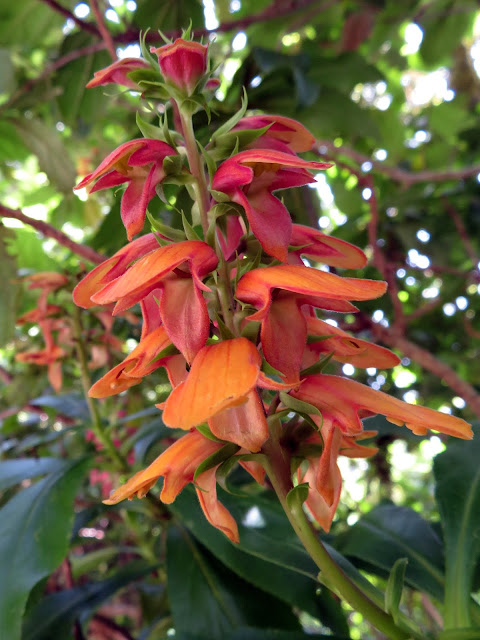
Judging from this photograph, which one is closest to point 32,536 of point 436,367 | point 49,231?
point 49,231

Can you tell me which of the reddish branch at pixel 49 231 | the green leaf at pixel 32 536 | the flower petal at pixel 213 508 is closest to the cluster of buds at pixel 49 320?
the reddish branch at pixel 49 231

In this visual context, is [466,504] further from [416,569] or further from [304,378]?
[304,378]

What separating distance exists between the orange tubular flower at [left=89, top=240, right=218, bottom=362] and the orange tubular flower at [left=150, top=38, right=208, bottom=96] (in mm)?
185

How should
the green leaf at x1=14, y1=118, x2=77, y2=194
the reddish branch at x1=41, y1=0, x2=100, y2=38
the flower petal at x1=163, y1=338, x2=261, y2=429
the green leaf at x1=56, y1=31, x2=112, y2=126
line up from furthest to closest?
the green leaf at x1=56, y1=31, x2=112, y2=126 < the green leaf at x1=14, y1=118, x2=77, y2=194 < the reddish branch at x1=41, y1=0, x2=100, y2=38 < the flower petal at x1=163, y1=338, x2=261, y2=429

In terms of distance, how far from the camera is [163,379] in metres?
0.62

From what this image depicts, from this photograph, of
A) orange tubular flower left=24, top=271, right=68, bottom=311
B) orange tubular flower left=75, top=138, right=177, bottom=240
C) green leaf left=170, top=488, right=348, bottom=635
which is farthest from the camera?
orange tubular flower left=24, top=271, right=68, bottom=311

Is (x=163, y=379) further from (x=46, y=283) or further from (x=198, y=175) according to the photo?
(x=46, y=283)

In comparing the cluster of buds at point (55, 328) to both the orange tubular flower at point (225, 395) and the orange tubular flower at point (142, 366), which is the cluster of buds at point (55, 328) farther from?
the orange tubular flower at point (225, 395)

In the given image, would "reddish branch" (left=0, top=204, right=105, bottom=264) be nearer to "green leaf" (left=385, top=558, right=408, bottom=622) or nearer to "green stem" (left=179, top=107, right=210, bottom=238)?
"green stem" (left=179, top=107, right=210, bottom=238)

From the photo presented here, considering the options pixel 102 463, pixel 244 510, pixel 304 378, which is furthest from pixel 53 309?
pixel 304 378

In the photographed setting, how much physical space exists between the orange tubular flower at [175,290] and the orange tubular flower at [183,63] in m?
0.18

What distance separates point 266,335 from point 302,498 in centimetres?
14

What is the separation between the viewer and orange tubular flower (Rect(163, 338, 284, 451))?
375 millimetres

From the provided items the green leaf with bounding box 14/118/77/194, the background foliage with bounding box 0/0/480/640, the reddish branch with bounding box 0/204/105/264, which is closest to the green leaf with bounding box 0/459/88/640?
the background foliage with bounding box 0/0/480/640
